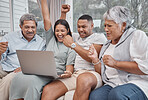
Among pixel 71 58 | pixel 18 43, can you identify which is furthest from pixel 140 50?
pixel 18 43

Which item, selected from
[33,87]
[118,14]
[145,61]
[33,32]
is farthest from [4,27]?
[145,61]

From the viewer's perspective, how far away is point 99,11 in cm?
318

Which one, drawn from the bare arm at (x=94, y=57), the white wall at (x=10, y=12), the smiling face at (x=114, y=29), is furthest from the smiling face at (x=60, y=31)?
the white wall at (x=10, y=12)

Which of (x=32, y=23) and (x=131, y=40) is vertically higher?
(x=32, y=23)

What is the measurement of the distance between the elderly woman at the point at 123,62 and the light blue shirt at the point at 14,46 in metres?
0.88

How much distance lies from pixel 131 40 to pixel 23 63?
1.01 m

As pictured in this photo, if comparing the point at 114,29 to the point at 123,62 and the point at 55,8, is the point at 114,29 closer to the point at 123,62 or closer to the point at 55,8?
the point at 123,62

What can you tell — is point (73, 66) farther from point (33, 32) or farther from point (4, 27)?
point (4, 27)

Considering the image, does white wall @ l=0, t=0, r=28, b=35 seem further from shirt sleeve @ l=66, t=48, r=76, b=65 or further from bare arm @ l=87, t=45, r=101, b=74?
bare arm @ l=87, t=45, r=101, b=74

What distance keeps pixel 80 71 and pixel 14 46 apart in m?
0.92

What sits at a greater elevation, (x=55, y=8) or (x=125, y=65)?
(x=55, y=8)

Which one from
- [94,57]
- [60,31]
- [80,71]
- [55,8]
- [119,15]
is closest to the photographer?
[119,15]

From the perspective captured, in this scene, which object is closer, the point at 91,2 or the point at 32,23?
the point at 32,23

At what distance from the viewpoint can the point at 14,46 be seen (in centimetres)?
194
